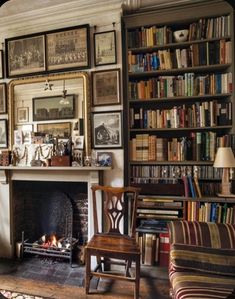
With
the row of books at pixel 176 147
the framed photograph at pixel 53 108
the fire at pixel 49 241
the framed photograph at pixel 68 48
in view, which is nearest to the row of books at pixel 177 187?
the row of books at pixel 176 147

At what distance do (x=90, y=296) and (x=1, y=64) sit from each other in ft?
9.23

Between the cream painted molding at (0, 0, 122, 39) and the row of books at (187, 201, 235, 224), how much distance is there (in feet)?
7.09

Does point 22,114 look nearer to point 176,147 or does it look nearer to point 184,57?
point 176,147

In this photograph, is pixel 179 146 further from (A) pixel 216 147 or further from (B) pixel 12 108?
(B) pixel 12 108

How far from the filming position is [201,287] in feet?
4.87

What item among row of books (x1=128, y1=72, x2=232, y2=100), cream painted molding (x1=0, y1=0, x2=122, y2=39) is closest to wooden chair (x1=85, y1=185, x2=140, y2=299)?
row of books (x1=128, y1=72, x2=232, y2=100)

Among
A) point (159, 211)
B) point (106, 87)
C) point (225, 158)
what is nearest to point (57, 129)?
point (106, 87)

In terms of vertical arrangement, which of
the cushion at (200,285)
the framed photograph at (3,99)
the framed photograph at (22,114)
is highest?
the framed photograph at (3,99)

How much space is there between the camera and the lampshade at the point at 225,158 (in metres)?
2.12

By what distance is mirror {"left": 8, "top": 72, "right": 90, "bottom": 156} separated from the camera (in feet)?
8.74

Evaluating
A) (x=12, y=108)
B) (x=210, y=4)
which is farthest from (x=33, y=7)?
(x=210, y=4)

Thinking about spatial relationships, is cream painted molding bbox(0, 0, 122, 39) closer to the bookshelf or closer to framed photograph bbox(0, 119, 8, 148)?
the bookshelf

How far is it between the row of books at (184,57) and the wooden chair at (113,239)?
1.33 metres

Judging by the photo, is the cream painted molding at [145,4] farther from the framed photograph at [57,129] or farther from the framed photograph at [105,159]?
the framed photograph at [105,159]
